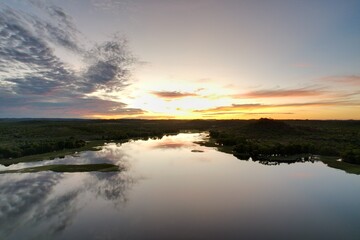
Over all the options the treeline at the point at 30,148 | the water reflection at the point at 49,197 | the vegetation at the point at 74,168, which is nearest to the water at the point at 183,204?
the water reflection at the point at 49,197

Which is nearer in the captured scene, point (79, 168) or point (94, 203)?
point (94, 203)

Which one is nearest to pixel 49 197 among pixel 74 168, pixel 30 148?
pixel 74 168

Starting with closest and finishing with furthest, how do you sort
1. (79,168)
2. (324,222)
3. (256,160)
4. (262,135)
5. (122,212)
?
(324,222), (122,212), (79,168), (256,160), (262,135)

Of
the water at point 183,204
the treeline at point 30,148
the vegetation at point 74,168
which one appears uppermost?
the treeline at point 30,148

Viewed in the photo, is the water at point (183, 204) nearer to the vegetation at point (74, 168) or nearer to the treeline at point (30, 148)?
the vegetation at point (74, 168)

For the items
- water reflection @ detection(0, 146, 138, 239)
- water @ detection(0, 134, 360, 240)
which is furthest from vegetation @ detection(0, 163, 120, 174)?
water @ detection(0, 134, 360, 240)

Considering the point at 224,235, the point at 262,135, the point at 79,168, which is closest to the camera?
the point at 224,235

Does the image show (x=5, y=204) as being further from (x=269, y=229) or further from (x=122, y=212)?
(x=269, y=229)

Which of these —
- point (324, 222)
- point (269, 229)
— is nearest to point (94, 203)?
point (269, 229)
